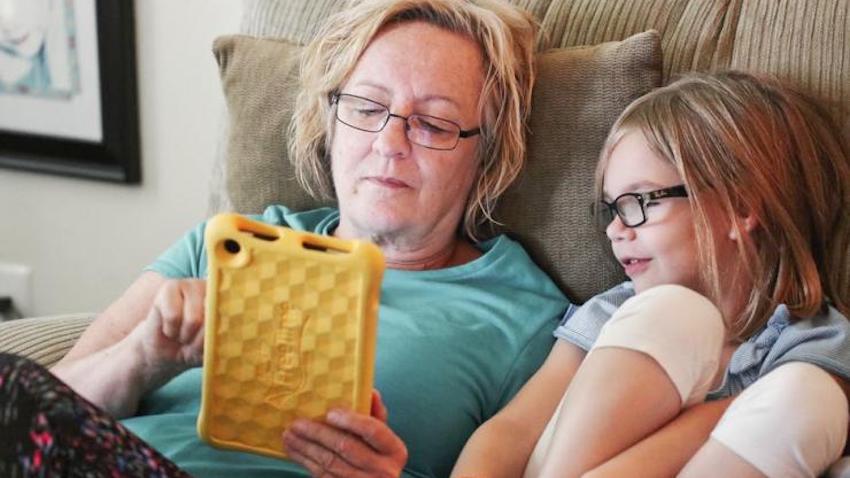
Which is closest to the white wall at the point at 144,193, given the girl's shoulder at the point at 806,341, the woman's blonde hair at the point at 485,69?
the woman's blonde hair at the point at 485,69

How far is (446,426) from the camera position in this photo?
1244mm

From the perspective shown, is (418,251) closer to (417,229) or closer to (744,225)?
(417,229)

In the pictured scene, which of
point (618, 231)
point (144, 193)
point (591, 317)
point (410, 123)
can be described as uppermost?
point (410, 123)

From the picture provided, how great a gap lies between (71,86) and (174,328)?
131cm

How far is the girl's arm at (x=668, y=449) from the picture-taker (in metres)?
1.00

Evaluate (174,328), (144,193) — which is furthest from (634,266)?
(144,193)

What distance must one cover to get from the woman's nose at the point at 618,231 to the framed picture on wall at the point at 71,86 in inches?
50.2

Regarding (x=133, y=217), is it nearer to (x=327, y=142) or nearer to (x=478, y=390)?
(x=327, y=142)

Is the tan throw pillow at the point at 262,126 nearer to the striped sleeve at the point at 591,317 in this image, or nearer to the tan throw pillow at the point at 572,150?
the tan throw pillow at the point at 572,150

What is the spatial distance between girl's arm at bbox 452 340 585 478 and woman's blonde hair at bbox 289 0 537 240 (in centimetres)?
24

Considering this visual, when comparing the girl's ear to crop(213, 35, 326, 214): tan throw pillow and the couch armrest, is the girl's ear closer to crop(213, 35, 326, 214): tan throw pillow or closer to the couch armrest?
crop(213, 35, 326, 214): tan throw pillow

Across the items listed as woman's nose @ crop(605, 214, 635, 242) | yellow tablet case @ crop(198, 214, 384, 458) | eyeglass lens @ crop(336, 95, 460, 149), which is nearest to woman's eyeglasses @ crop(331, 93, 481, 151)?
eyeglass lens @ crop(336, 95, 460, 149)

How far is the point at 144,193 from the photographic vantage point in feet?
7.41

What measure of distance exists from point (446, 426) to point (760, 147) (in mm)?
485
